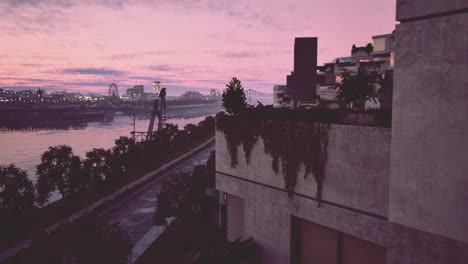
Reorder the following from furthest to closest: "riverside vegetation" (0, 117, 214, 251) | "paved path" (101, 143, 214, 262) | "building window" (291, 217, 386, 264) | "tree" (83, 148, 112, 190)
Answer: "tree" (83, 148, 112, 190) → "riverside vegetation" (0, 117, 214, 251) → "paved path" (101, 143, 214, 262) → "building window" (291, 217, 386, 264)

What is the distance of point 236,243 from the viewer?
1475cm

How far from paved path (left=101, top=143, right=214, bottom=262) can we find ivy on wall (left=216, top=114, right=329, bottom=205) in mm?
8332

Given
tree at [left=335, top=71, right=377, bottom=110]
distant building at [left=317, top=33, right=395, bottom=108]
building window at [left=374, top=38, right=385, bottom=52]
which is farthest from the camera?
building window at [left=374, top=38, right=385, bottom=52]

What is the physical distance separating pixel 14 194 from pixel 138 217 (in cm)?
1126

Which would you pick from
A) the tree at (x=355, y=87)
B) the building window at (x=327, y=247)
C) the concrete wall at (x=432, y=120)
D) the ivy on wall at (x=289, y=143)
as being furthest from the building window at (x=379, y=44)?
the concrete wall at (x=432, y=120)

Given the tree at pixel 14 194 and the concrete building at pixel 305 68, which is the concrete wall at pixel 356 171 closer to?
the concrete building at pixel 305 68

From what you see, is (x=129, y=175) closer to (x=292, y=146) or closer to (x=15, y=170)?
(x=15, y=170)

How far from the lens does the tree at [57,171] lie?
3053cm

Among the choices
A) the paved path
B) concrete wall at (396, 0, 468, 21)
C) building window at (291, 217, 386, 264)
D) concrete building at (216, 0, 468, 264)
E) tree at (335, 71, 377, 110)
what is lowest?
the paved path

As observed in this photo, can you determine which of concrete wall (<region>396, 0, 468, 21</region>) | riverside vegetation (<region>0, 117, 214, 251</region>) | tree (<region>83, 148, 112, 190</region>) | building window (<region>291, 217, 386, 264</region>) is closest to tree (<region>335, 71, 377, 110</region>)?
building window (<region>291, 217, 386, 264</region>)

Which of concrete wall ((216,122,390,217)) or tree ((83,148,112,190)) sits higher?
concrete wall ((216,122,390,217))

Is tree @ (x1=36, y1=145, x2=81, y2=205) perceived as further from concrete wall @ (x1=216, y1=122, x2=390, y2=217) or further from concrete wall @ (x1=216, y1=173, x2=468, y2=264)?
concrete wall @ (x1=216, y1=122, x2=390, y2=217)

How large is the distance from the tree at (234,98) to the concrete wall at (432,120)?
9300 millimetres

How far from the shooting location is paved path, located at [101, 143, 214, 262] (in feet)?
73.3
